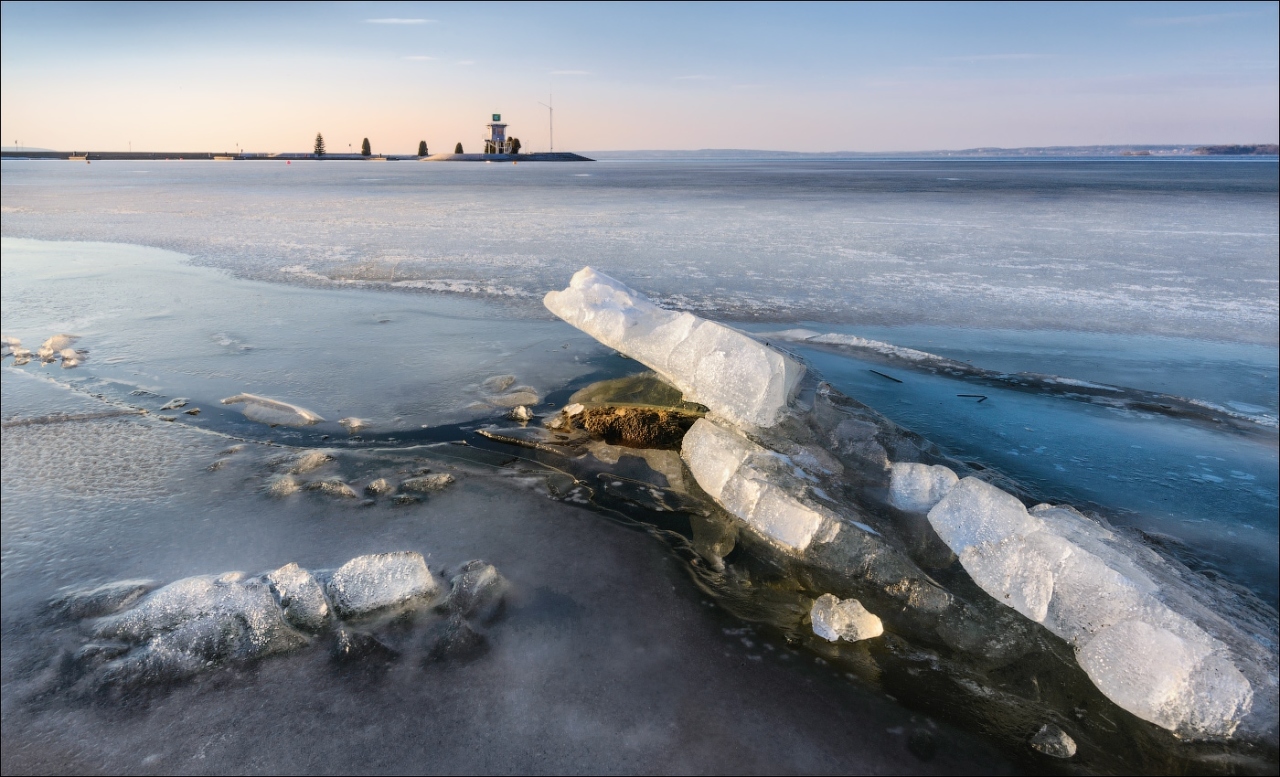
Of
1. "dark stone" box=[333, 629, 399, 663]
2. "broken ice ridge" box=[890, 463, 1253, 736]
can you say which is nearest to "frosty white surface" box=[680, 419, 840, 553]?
"broken ice ridge" box=[890, 463, 1253, 736]

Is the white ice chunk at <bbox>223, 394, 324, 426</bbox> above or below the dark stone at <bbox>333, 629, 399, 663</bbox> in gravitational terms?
above

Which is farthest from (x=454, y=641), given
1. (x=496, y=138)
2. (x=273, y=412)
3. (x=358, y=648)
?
(x=496, y=138)

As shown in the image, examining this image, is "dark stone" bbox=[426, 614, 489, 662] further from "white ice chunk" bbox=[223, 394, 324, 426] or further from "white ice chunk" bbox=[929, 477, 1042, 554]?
"white ice chunk" bbox=[223, 394, 324, 426]

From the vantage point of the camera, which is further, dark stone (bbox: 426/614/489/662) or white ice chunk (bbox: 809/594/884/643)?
white ice chunk (bbox: 809/594/884/643)

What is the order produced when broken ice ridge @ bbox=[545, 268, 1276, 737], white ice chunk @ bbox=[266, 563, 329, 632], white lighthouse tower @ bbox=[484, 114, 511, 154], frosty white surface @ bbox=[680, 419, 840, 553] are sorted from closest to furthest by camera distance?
broken ice ridge @ bbox=[545, 268, 1276, 737], white ice chunk @ bbox=[266, 563, 329, 632], frosty white surface @ bbox=[680, 419, 840, 553], white lighthouse tower @ bbox=[484, 114, 511, 154]

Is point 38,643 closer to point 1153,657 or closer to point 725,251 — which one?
point 1153,657

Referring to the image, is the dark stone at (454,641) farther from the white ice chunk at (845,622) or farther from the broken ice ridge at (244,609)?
the white ice chunk at (845,622)

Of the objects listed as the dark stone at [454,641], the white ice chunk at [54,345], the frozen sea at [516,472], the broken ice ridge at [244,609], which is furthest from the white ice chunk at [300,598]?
the white ice chunk at [54,345]
